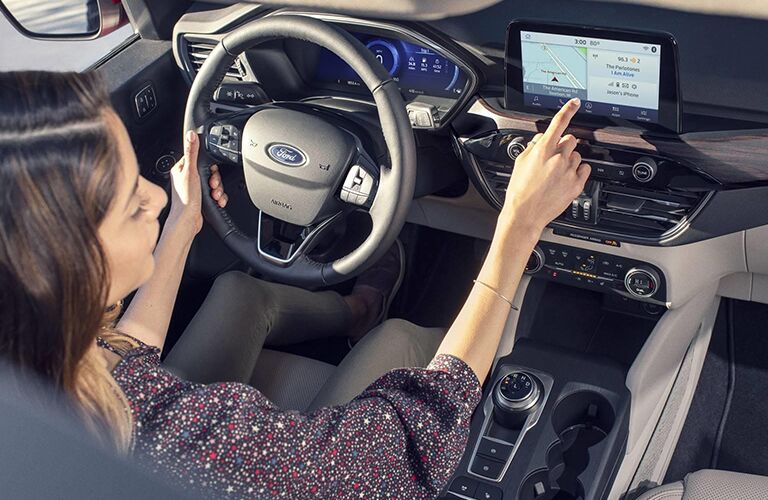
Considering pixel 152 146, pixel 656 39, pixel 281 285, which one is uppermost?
pixel 656 39

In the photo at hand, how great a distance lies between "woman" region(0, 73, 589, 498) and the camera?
0.77m

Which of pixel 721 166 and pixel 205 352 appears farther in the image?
pixel 205 352

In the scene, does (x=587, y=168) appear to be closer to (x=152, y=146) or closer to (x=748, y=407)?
(x=748, y=407)

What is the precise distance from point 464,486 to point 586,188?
491 mm

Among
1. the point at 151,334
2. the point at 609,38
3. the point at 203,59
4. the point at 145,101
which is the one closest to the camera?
the point at 609,38

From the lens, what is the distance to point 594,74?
126cm

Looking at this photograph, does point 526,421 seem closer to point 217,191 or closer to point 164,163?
point 217,191

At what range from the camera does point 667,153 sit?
1.33 m

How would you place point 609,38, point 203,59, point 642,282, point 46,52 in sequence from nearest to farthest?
1. point 609,38
2. point 642,282
3. point 203,59
4. point 46,52

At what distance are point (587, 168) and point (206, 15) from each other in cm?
74

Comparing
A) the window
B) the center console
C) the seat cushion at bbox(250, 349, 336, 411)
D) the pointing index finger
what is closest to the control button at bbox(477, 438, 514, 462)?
the center console

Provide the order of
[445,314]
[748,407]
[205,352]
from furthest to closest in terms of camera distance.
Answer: [445,314] → [748,407] → [205,352]

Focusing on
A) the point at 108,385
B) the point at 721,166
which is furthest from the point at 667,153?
the point at 108,385

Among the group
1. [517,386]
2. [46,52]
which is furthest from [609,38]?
[46,52]
